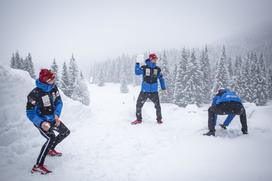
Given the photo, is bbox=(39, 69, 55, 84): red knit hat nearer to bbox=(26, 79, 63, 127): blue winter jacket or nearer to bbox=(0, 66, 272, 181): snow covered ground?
bbox=(26, 79, 63, 127): blue winter jacket

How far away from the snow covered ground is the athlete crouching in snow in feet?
1.62

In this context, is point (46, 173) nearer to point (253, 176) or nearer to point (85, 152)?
point (85, 152)

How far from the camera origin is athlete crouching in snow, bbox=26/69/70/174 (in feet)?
15.3

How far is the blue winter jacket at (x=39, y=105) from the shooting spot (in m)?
4.66

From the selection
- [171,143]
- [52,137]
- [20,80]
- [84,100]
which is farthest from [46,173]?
[84,100]

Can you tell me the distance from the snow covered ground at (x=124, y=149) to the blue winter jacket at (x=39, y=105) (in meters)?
1.23

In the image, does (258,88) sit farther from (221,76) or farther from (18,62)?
(18,62)

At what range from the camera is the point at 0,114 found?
19.9 ft

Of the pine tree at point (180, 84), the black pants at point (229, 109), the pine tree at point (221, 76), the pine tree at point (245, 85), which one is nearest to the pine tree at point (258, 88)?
the pine tree at point (245, 85)

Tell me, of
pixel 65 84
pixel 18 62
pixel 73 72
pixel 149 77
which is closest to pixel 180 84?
pixel 65 84

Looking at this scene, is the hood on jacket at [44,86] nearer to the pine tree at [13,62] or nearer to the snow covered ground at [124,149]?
the snow covered ground at [124,149]

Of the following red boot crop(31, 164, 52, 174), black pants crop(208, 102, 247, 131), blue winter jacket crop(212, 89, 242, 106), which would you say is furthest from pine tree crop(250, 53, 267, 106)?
red boot crop(31, 164, 52, 174)

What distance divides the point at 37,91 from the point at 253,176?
5450 mm

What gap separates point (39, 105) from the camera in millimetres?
4961
